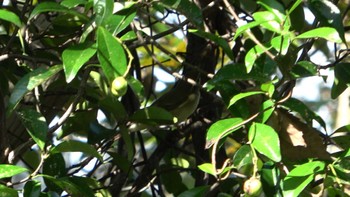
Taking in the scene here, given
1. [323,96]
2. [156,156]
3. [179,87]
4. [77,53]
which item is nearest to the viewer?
[77,53]

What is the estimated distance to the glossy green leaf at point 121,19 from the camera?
1.04 meters

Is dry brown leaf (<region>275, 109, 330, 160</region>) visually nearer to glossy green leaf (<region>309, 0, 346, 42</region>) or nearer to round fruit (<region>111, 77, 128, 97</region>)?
glossy green leaf (<region>309, 0, 346, 42</region>)

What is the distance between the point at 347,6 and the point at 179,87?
336 millimetres

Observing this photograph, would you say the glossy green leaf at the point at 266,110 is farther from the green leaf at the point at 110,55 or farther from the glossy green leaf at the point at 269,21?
the green leaf at the point at 110,55

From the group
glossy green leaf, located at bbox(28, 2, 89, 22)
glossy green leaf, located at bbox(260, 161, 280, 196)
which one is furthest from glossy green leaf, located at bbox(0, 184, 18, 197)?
glossy green leaf, located at bbox(260, 161, 280, 196)

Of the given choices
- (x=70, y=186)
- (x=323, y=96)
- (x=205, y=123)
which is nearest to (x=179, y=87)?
(x=205, y=123)

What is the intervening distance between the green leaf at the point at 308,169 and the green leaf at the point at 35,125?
0.32 m

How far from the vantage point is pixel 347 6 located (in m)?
1.46

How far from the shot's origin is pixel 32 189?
1.04m

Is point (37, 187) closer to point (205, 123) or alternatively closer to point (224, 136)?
point (224, 136)

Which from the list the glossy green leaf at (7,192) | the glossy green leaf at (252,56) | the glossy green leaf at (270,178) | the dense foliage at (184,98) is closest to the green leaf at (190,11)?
the dense foliage at (184,98)

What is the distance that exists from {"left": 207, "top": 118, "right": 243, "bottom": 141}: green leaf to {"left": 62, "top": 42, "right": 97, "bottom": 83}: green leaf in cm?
19

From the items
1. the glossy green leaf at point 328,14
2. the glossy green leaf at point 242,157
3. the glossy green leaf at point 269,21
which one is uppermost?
the glossy green leaf at point 269,21

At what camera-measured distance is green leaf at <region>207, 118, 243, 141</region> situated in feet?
3.50
